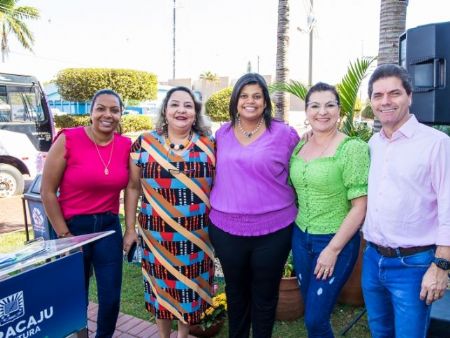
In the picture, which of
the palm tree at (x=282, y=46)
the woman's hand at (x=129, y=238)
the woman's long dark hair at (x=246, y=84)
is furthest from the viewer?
the palm tree at (x=282, y=46)

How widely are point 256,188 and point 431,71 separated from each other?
1.35m

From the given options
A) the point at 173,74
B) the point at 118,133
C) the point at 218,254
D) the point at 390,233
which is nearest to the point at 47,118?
the point at 118,133

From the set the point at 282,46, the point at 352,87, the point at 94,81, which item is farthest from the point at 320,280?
the point at 94,81

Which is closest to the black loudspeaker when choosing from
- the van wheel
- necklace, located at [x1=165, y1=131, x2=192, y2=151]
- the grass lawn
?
necklace, located at [x1=165, y1=131, x2=192, y2=151]

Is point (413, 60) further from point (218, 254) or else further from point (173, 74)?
point (173, 74)

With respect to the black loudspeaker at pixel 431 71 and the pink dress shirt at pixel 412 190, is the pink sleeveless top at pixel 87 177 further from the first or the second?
the black loudspeaker at pixel 431 71

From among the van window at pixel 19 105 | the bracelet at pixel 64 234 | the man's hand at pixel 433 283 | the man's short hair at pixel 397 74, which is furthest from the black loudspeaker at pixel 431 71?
the van window at pixel 19 105

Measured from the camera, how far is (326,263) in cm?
213

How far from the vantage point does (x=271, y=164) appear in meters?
2.36

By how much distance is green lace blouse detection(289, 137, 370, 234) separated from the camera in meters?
2.11

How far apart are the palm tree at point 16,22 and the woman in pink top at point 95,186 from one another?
19.4m

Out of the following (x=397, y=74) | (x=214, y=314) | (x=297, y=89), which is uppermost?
(x=297, y=89)

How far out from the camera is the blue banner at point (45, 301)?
1.74m

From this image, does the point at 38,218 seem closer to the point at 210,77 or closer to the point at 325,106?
the point at 325,106
